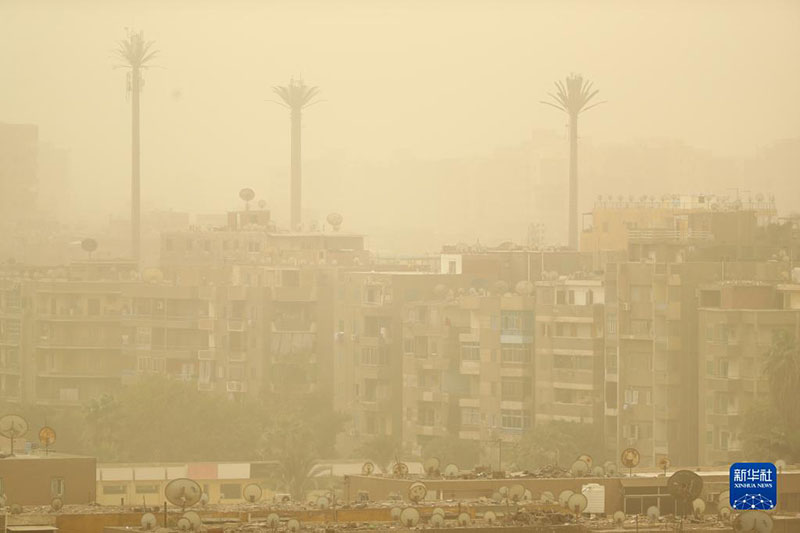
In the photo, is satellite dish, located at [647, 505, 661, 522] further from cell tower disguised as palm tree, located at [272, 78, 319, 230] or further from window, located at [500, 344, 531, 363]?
cell tower disguised as palm tree, located at [272, 78, 319, 230]

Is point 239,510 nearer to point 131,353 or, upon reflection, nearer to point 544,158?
point 131,353

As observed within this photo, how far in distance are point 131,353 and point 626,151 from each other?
33810 mm

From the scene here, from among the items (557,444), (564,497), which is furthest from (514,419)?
(564,497)

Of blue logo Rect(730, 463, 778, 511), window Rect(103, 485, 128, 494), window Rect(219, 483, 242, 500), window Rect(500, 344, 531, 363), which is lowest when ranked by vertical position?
window Rect(219, 483, 242, 500)

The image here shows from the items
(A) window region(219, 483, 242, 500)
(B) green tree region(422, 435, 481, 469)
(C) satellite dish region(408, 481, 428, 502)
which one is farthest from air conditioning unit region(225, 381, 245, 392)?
(C) satellite dish region(408, 481, 428, 502)

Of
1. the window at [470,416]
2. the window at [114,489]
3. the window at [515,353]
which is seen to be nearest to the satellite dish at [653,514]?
the window at [114,489]

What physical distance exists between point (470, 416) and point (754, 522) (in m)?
28.3

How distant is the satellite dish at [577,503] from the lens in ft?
96.1

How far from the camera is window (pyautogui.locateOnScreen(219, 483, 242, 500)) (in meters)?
45.5

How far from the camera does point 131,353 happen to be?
206 ft

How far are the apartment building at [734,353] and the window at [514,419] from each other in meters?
5.50

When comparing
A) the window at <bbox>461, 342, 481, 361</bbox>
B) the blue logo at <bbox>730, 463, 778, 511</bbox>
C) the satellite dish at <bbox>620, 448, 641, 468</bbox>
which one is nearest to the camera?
the blue logo at <bbox>730, 463, 778, 511</bbox>

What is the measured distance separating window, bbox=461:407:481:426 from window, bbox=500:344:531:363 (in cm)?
128

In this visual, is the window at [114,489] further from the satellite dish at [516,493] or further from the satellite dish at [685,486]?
the satellite dish at [685,486]
